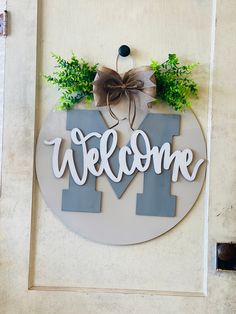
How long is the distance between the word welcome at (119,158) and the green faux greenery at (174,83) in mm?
187

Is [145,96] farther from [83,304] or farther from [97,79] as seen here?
[83,304]

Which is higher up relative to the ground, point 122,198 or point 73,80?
point 73,80

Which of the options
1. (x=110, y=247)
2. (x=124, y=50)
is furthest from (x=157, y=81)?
(x=110, y=247)

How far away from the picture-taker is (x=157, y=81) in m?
1.61

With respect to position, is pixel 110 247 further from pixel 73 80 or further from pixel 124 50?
pixel 124 50

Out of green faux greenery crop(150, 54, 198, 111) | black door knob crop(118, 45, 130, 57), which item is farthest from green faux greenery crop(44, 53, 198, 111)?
black door knob crop(118, 45, 130, 57)

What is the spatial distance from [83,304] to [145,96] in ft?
3.13

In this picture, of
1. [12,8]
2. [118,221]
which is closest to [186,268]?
[118,221]

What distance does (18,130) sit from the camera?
168 cm

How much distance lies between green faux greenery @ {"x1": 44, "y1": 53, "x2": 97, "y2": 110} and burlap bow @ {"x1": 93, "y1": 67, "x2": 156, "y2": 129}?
0.21 ft

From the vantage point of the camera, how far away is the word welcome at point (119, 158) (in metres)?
1.62

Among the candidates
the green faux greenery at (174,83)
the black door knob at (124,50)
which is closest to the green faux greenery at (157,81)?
the green faux greenery at (174,83)

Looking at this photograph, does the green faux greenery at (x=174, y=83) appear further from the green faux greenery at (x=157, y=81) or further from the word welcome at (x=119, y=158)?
the word welcome at (x=119, y=158)

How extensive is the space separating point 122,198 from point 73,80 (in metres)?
0.56
